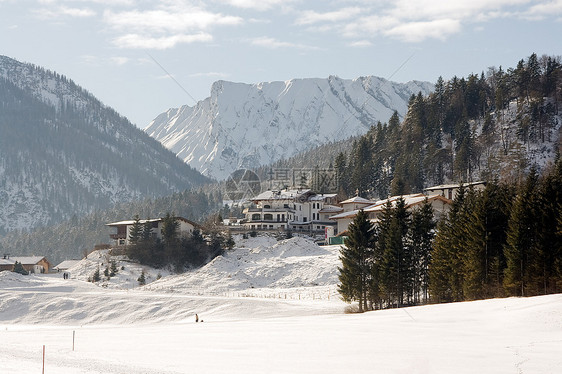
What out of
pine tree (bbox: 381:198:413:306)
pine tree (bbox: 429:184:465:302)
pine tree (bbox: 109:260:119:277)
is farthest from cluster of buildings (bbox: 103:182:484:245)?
pine tree (bbox: 429:184:465:302)

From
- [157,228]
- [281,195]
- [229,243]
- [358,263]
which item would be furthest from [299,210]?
[358,263]

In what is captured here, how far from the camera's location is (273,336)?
41.1 meters

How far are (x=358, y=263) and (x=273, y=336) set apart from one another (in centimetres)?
2431

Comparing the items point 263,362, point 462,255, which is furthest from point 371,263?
point 263,362

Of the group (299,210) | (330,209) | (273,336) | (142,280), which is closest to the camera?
(273,336)

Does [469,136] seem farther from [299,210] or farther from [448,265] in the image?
[448,265]

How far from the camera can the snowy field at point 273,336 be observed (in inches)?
1211

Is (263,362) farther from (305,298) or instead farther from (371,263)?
(305,298)

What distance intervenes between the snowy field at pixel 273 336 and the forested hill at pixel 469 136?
64.8 meters

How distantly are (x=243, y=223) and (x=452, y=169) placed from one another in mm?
41586

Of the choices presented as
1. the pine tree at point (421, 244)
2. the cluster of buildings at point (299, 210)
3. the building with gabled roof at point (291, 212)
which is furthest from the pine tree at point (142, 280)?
the pine tree at point (421, 244)

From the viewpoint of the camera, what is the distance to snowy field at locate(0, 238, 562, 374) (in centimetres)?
3075

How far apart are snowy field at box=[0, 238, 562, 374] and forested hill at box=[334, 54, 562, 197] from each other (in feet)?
212

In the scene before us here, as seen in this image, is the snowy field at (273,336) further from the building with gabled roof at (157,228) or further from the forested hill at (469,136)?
the forested hill at (469,136)
